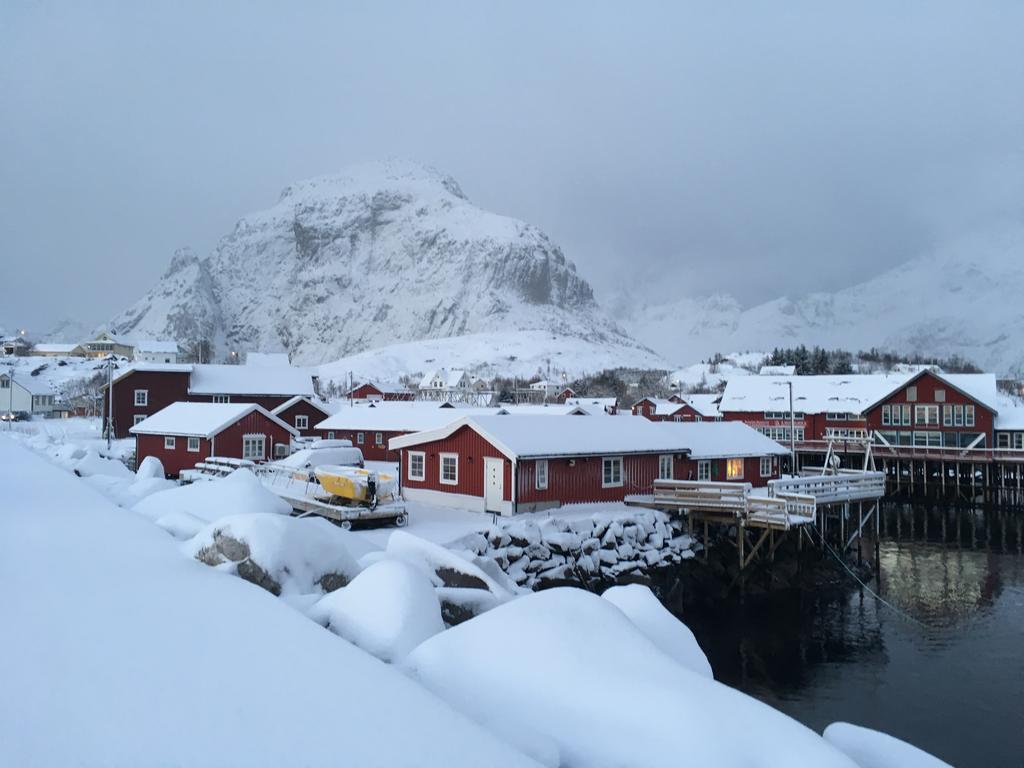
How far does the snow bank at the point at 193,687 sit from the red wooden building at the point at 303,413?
44123mm

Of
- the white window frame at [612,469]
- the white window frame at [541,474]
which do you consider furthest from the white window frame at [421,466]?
the white window frame at [612,469]

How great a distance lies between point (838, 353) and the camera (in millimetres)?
155000

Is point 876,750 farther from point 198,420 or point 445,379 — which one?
point 445,379

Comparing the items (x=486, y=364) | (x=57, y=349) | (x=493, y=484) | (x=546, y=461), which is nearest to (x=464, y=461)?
(x=493, y=484)

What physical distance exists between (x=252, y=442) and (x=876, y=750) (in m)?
38.2

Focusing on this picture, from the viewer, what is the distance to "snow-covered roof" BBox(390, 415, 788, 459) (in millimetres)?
28453

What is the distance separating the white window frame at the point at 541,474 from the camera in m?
28.2

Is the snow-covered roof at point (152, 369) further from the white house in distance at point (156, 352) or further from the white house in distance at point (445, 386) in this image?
the white house in distance at point (156, 352)

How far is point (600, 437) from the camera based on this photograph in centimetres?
3108

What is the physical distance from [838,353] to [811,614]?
5689 inches

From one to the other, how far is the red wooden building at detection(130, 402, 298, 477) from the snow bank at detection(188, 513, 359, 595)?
99.7ft

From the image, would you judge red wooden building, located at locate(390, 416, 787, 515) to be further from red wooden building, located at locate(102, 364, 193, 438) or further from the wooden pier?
red wooden building, located at locate(102, 364, 193, 438)

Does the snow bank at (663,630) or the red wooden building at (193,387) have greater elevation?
the red wooden building at (193,387)

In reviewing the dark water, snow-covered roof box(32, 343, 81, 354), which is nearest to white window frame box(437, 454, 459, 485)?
the dark water
